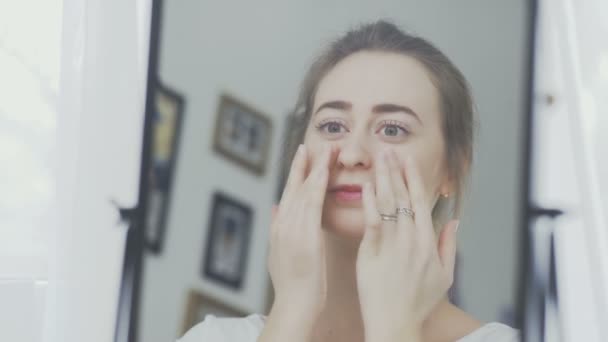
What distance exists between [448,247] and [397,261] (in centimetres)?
6

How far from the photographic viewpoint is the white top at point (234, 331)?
2.16ft

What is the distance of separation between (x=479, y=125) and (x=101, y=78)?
401 mm

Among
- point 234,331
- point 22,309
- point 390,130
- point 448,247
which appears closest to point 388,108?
point 390,130

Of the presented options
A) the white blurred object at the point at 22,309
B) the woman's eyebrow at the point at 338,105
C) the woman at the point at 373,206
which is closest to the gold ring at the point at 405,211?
the woman at the point at 373,206

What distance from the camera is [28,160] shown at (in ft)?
2.67

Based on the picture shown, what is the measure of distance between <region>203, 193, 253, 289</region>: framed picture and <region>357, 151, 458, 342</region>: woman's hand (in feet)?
0.40

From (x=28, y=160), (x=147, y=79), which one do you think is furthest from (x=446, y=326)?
(x=28, y=160)

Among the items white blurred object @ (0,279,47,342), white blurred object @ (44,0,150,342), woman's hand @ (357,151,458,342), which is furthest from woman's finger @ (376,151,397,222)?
white blurred object @ (0,279,47,342)

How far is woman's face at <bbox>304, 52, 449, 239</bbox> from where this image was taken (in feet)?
2.15

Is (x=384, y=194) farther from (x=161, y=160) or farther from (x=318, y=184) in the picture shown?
(x=161, y=160)

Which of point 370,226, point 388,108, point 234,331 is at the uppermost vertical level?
point 388,108

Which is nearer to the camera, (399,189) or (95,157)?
(399,189)

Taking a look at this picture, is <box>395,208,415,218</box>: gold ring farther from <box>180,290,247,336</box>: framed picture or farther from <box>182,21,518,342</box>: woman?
<box>180,290,247,336</box>: framed picture

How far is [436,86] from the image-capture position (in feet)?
2.23
